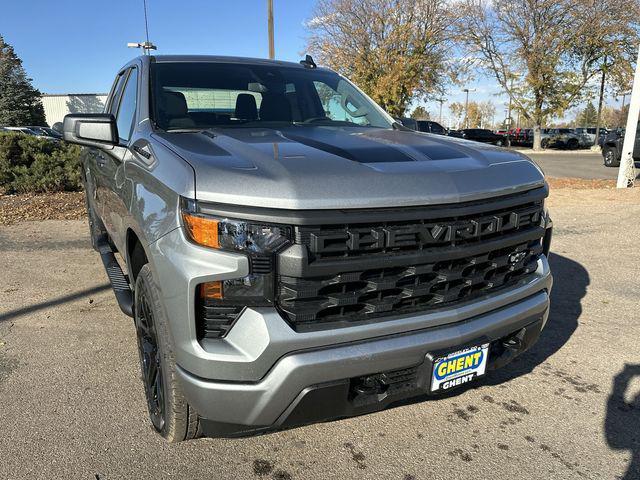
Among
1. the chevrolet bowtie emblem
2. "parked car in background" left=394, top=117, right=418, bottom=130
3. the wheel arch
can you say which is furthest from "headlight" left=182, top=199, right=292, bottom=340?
"parked car in background" left=394, top=117, right=418, bottom=130

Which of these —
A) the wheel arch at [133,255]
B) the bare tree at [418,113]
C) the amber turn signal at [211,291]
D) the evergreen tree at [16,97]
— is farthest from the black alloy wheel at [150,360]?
the evergreen tree at [16,97]

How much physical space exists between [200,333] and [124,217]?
4.07 feet

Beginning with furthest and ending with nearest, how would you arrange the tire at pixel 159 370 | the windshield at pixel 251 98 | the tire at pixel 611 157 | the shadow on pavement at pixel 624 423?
1. the tire at pixel 611 157
2. the windshield at pixel 251 98
3. the shadow on pavement at pixel 624 423
4. the tire at pixel 159 370

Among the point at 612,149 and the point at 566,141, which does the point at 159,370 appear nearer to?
the point at 612,149

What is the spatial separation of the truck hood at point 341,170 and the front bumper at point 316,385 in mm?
556

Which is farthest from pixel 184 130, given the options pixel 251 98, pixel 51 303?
pixel 51 303

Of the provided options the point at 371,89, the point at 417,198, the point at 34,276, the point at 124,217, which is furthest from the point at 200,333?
the point at 371,89

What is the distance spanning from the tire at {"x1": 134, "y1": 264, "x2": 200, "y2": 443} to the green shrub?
8376mm

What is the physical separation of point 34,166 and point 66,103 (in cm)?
5182

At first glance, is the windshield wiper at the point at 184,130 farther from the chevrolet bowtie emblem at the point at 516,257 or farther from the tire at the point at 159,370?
the chevrolet bowtie emblem at the point at 516,257

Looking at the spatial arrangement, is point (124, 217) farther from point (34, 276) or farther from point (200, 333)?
point (34, 276)

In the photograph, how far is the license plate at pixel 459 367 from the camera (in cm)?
217

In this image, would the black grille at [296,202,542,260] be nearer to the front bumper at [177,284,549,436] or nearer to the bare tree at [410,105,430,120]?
the front bumper at [177,284,549,436]

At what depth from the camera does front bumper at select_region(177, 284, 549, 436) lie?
191 centimetres
